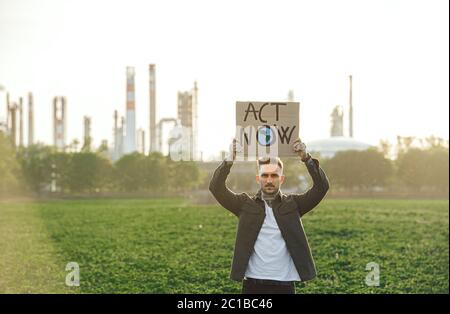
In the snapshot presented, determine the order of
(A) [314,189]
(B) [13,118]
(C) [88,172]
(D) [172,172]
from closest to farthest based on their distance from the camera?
(A) [314,189]
(D) [172,172]
(C) [88,172]
(B) [13,118]

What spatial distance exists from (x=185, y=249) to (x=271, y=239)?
734 centimetres

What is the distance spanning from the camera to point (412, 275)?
843 cm

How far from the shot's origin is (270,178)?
3.07 m

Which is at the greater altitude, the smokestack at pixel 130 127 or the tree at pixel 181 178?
the smokestack at pixel 130 127

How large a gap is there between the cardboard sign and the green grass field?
173 inches

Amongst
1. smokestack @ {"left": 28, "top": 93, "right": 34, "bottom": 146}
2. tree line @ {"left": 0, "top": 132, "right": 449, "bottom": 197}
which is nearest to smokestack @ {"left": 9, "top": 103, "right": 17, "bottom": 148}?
tree line @ {"left": 0, "top": 132, "right": 449, "bottom": 197}

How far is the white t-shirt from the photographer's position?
9.93 feet

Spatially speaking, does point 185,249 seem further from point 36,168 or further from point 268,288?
point 36,168

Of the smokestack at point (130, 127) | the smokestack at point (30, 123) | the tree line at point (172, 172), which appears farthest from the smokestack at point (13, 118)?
the smokestack at point (30, 123)

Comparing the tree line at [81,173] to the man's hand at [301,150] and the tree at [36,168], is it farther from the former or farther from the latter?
the man's hand at [301,150]

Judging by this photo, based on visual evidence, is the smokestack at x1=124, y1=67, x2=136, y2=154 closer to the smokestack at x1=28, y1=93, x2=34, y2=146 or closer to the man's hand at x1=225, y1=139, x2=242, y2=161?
the smokestack at x1=28, y1=93, x2=34, y2=146

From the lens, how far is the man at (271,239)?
9.94 feet

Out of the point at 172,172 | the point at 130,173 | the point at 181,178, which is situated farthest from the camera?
the point at 130,173

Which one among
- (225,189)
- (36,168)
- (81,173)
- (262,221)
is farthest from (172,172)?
(262,221)
